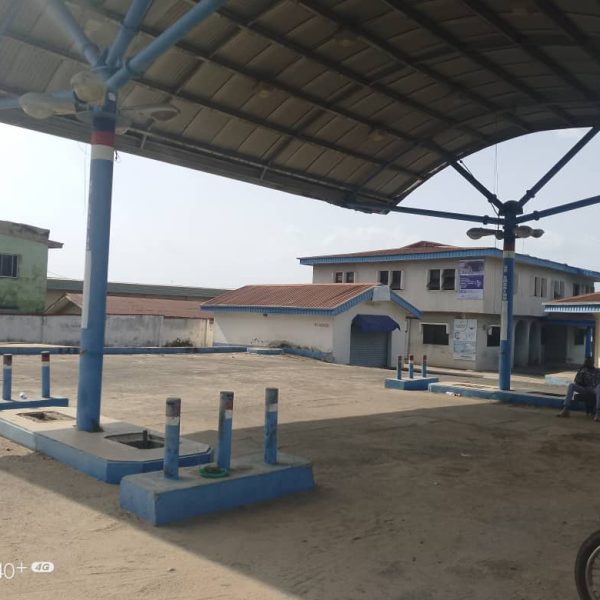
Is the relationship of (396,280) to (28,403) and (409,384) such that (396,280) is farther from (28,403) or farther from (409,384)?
(28,403)

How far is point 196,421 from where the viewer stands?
A: 11117mm

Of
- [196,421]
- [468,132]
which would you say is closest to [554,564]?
[196,421]

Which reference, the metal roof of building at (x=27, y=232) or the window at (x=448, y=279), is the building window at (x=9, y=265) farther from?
the window at (x=448, y=279)

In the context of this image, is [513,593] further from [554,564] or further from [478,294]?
[478,294]

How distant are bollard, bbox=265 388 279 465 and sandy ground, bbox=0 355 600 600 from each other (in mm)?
545

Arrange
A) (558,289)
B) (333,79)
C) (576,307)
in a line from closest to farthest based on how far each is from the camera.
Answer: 1. (333,79)
2. (576,307)
3. (558,289)

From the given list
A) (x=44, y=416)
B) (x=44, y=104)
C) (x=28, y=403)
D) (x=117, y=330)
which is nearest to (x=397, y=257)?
(x=117, y=330)

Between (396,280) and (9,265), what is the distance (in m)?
22.9

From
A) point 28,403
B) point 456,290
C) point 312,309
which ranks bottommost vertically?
point 28,403

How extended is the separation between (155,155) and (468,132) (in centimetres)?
769

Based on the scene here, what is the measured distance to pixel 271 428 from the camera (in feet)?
22.1

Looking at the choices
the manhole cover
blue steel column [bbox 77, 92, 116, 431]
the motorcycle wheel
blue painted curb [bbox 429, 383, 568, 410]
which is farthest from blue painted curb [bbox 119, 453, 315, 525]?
blue painted curb [bbox 429, 383, 568, 410]

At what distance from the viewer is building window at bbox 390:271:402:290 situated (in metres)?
38.3

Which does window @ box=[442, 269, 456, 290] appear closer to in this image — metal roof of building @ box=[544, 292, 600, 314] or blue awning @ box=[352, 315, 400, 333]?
blue awning @ box=[352, 315, 400, 333]
